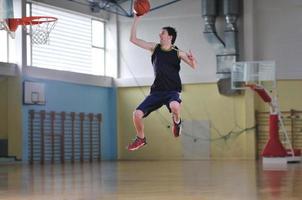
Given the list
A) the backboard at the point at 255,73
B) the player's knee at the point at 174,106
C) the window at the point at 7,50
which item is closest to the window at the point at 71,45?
the window at the point at 7,50

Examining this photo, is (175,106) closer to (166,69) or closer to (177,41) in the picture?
(166,69)

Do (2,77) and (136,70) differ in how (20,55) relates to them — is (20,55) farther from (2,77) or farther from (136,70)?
(136,70)

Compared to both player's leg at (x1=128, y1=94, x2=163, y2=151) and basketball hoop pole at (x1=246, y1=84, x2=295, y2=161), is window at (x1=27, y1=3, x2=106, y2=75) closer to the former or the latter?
basketball hoop pole at (x1=246, y1=84, x2=295, y2=161)

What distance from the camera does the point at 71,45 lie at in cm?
2703

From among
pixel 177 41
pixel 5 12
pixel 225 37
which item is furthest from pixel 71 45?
pixel 5 12

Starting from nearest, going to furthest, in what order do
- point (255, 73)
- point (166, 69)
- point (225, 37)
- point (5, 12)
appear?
point (166, 69), point (5, 12), point (255, 73), point (225, 37)

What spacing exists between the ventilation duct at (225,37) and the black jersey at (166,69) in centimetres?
1751

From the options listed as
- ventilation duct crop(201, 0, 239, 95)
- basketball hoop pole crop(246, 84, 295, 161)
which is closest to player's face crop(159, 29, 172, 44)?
basketball hoop pole crop(246, 84, 295, 161)

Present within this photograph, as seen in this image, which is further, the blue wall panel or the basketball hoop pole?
the blue wall panel

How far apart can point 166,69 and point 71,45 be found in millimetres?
18029

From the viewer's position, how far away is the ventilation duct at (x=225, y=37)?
2683cm

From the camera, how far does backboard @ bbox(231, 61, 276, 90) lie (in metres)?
23.2

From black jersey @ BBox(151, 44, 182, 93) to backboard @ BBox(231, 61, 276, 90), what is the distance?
13079 millimetres

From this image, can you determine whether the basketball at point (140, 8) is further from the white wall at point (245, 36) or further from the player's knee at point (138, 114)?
the white wall at point (245, 36)
